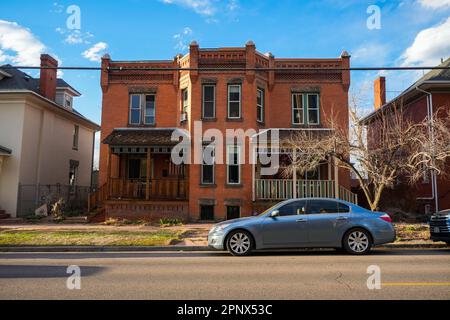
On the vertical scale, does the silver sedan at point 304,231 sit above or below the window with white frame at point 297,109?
below

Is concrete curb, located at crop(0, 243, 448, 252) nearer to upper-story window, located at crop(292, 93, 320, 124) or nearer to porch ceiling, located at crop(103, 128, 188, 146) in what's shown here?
porch ceiling, located at crop(103, 128, 188, 146)

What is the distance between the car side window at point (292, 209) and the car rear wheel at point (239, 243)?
1.09 metres

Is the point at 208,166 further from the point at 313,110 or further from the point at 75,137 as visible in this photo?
the point at 75,137

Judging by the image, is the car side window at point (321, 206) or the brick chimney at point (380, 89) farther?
the brick chimney at point (380, 89)

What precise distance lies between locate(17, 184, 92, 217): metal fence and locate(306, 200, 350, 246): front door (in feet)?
46.1

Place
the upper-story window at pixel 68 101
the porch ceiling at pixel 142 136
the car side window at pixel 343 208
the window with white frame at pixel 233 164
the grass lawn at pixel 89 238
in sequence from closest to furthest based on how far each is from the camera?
the car side window at pixel 343 208, the grass lawn at pixel 89 238, the porch ceiling at pixel 142 136, the window with white frame at pixel 233 164, the upper-story window at pixel 68 101

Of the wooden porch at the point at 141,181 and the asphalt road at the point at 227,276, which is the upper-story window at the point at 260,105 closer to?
the wooden porch at the point at 141,181

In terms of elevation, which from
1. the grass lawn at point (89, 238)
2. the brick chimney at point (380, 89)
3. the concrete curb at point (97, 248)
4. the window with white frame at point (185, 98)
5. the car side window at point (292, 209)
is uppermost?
the brick chimney at point (380, 89)

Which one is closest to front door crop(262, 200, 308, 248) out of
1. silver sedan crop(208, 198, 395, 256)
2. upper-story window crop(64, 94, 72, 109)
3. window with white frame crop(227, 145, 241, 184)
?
silver sedan crop(208, 198, 395, 256)

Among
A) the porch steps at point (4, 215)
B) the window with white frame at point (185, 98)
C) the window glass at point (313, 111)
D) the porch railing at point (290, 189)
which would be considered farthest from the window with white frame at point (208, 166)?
the porch steps at point (4, 215)

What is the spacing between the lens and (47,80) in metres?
23.5

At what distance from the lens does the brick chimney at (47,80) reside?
23.3 metres

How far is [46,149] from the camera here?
73.9 ft
